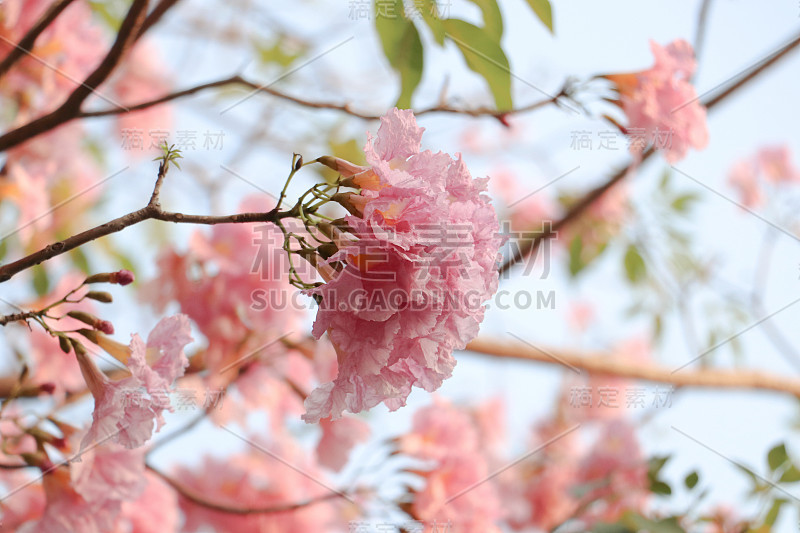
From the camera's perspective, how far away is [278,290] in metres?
1.21

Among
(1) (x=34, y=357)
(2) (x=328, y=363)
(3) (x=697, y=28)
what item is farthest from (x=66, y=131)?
(3) (x=697, y=28)

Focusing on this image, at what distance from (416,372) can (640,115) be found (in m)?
0.62

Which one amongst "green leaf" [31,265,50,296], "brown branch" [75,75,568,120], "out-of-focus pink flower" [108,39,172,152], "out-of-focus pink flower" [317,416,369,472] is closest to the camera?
"brown branch" [75,75,568,120]

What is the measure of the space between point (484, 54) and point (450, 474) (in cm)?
73

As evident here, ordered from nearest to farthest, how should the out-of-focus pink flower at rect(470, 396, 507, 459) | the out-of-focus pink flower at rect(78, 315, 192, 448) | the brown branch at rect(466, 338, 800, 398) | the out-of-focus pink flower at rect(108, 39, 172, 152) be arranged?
the out-of-focus pink flower at rect(78, 315, 192, 448)
the brown branch at rect(466, 338, 800, 398)
the out-of-focus pink flower at rect(108, 39, 172, 152)
the out-of-focus pink flower at rect(470, 396, 507, 459)

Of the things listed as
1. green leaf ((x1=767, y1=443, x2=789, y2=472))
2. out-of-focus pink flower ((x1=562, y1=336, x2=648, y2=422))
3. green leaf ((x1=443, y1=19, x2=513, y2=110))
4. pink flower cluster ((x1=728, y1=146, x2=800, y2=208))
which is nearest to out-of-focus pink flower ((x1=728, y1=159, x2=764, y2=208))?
pink flower cluster ((x1=728, y1=146, x2=800, y2=208))

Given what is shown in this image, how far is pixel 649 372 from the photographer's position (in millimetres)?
1791

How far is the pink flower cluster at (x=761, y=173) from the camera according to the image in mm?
2922

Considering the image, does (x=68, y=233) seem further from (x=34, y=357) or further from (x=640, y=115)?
(x=640, y=115)

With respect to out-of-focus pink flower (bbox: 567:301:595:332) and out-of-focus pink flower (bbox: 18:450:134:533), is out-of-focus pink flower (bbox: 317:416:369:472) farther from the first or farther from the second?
out-of-focus pink flower (bbox: 567:301:595:332)

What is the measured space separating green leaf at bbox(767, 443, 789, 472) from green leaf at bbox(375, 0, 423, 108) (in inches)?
35.1

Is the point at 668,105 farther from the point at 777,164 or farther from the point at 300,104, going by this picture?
the point at 777,164

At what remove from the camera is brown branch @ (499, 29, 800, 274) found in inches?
56.8

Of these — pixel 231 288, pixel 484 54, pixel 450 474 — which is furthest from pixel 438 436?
pixel 484 54
